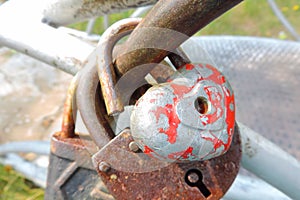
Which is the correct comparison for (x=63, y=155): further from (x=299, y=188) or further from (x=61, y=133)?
(x=299, y=188)

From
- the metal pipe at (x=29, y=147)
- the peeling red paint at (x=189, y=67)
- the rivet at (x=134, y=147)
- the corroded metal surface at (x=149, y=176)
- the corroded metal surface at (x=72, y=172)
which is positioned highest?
the peeling red paint at (x=189, y=67)

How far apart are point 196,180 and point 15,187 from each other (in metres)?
1.31

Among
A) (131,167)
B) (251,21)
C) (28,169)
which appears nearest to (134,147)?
(131,167)

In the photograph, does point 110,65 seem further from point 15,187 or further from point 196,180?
point 15,187

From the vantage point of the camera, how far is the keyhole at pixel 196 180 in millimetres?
402

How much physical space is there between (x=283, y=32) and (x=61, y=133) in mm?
2275

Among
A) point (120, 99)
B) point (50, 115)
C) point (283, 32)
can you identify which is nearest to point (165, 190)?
point (120, 99)

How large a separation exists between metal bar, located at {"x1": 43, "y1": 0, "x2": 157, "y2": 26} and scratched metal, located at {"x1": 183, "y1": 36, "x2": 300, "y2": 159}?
0.91 meters

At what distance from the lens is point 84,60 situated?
0.48m

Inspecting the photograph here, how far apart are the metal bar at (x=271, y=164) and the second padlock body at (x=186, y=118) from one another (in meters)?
0.14

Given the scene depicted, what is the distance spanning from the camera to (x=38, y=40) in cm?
52

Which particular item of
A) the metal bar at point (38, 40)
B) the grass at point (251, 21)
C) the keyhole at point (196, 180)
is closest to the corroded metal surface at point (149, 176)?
the keyhole at point (196, 180)

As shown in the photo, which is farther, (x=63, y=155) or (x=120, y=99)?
(x=63, y=155)

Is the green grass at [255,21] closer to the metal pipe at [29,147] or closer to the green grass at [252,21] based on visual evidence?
the green grass at [252,21]
